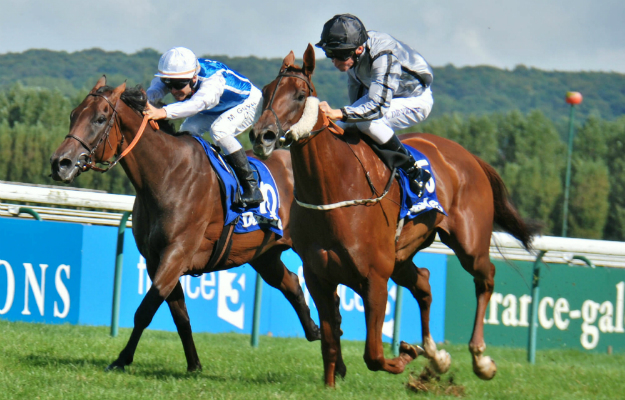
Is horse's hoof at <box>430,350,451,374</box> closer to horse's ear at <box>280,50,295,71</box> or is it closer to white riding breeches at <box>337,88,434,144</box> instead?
white riding breeches at <box>337,88,434,144</box>

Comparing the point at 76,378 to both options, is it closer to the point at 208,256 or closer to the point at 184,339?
the point at 184,339

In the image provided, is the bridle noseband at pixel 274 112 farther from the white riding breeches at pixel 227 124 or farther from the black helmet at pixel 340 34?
the white riding breeches at pixel 227 124

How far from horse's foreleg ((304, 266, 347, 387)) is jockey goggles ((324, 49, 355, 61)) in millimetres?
1216

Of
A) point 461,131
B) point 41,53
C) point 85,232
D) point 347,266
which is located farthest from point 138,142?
point 41,53

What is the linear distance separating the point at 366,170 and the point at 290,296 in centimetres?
187

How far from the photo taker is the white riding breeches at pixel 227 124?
5.43 metres

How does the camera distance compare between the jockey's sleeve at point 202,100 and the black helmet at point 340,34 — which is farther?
the jockey's sleeve at point 202,100

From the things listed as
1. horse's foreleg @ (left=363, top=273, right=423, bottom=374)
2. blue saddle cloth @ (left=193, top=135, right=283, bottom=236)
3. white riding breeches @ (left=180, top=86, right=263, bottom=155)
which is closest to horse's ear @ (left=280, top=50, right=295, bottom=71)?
horse's foreleg @ (left=363, top=273, right=423, bottom=374)

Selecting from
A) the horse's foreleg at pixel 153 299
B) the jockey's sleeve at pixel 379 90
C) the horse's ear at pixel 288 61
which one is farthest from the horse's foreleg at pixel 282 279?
the horse's ear at pixel 288 61

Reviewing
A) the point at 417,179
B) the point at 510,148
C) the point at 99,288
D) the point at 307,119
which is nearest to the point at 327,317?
the point at 417,179

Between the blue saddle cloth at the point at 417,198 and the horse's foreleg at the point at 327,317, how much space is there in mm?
646

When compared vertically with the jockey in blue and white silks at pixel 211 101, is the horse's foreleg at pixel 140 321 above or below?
below

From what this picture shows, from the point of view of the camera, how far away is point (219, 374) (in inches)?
201

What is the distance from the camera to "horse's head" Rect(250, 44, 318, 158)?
3584 millimetres
